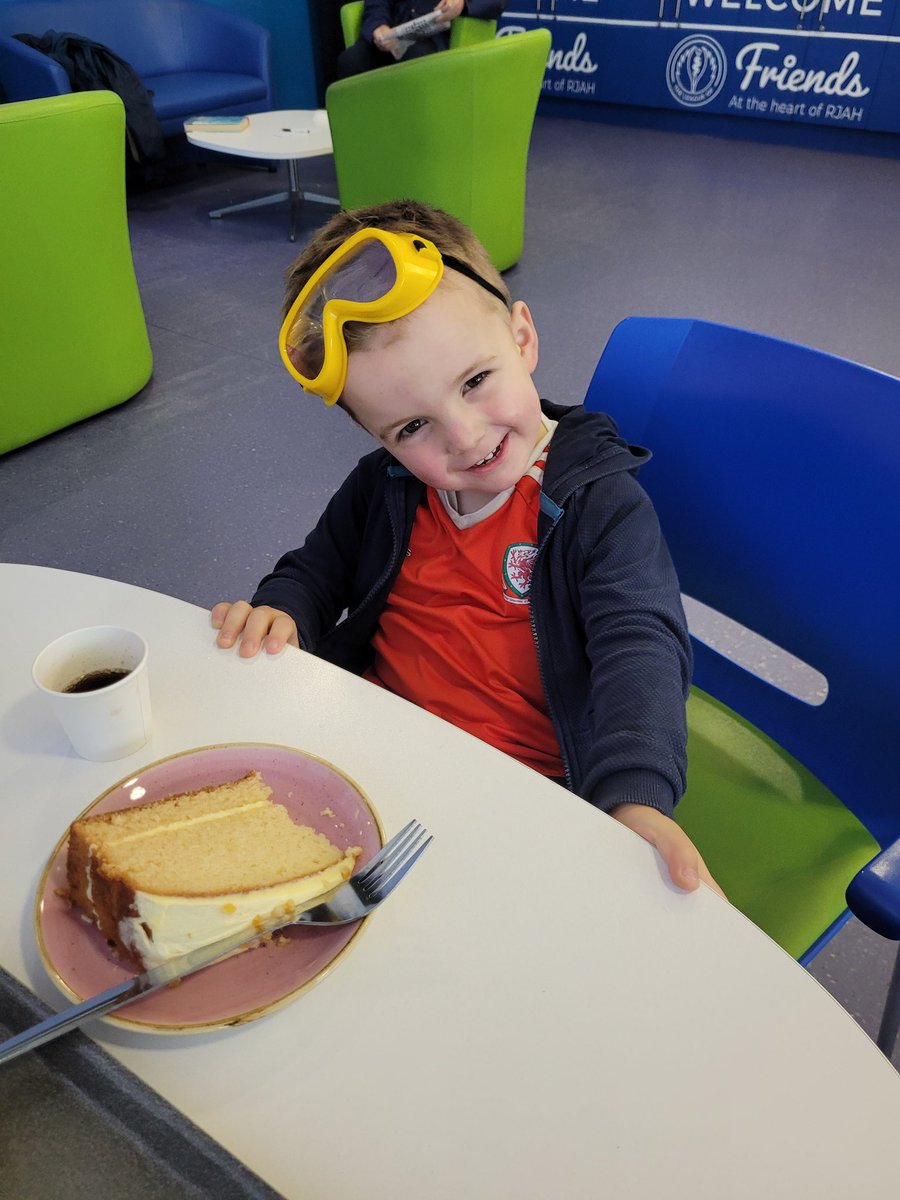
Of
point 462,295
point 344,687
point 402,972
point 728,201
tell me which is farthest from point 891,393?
point 728,201

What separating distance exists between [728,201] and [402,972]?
5.15 meters

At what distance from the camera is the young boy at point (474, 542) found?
92 cm

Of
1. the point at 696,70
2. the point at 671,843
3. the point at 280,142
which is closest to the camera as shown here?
the point at 671,843

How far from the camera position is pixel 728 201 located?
4.89m

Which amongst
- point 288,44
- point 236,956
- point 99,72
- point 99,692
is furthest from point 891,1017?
point 288,44

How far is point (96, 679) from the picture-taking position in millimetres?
768

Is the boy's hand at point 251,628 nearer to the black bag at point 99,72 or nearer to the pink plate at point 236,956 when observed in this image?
the pink plate at point 236,956

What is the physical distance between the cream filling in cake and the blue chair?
59cm

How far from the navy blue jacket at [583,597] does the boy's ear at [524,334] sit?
3.0 inches

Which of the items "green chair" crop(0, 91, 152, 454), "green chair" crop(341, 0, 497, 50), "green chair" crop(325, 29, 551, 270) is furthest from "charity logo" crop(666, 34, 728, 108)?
"green chair" crop(0, 91, 152, 454)

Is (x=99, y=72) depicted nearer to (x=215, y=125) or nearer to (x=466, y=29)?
(x=215, y=125)

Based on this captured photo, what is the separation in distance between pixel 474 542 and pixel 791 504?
0.37 meters

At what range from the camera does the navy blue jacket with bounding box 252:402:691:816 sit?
2.86 feet

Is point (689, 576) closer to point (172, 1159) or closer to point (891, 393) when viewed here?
point (891, 393)
